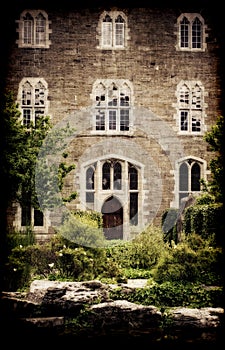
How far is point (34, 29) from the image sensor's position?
10.1m

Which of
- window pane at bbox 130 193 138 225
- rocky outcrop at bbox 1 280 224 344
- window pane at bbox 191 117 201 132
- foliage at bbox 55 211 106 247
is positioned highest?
window pane at bbox 191 117 201 132

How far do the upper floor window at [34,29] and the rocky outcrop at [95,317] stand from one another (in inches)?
145

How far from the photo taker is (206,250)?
10.0 metres

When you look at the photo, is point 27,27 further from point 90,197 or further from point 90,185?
point 90,197

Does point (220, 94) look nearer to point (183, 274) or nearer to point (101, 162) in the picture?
point (101, 162)

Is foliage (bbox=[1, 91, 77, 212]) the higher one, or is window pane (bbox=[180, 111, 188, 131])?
window pane (bbox=[180, 111, 188, 131])

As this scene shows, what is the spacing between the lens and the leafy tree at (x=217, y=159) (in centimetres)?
998

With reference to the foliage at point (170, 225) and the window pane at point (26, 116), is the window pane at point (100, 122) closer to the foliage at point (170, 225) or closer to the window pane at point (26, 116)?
the window pane at point (26, 116)

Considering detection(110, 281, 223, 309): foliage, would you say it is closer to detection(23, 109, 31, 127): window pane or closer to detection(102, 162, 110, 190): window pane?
detection(102, 162, 110, 190): window pane

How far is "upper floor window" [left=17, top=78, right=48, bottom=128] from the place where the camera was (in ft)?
34.0

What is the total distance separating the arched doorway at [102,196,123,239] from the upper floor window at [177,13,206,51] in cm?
266

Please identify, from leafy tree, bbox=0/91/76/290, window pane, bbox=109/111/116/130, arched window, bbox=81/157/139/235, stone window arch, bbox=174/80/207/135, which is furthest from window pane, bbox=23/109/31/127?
stone window arch, bbox=174/80/207/135

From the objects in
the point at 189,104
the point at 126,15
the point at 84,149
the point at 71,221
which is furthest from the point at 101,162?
the point at 126,15

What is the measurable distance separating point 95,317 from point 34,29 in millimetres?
4413
